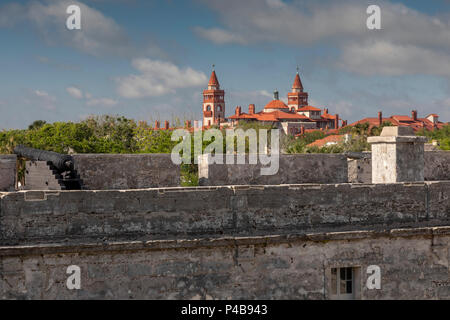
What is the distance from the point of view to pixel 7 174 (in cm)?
1094

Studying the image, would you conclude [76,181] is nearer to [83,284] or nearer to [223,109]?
[83,284]

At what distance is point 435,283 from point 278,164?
14.3 feet

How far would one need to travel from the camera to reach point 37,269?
22.9ft

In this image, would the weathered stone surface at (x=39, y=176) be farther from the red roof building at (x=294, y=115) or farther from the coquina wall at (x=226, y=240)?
the red roof building at (x=294, y=115)

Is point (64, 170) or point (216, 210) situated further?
point (64, 170)

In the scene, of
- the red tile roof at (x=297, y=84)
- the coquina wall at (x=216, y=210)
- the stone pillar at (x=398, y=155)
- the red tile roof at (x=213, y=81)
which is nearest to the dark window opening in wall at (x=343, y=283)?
the coquina wall at (x=216, y=210)

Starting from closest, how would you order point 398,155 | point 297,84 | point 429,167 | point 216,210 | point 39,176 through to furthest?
point 216,210, point 398,155, point 39,176, point 429,167, point 297,84

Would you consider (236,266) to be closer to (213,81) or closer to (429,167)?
(429,167)

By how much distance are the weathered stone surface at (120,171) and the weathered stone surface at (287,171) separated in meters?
1.21

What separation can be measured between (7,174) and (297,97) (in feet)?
482

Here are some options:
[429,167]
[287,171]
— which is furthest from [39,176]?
[429,167]

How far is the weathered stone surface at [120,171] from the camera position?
1203cm

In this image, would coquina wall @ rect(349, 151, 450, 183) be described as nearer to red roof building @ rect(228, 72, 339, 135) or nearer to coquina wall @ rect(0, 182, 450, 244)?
coquina wall @ rect(0, 182, 450, 244)

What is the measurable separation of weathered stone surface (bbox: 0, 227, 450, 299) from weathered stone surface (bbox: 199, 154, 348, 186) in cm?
359
